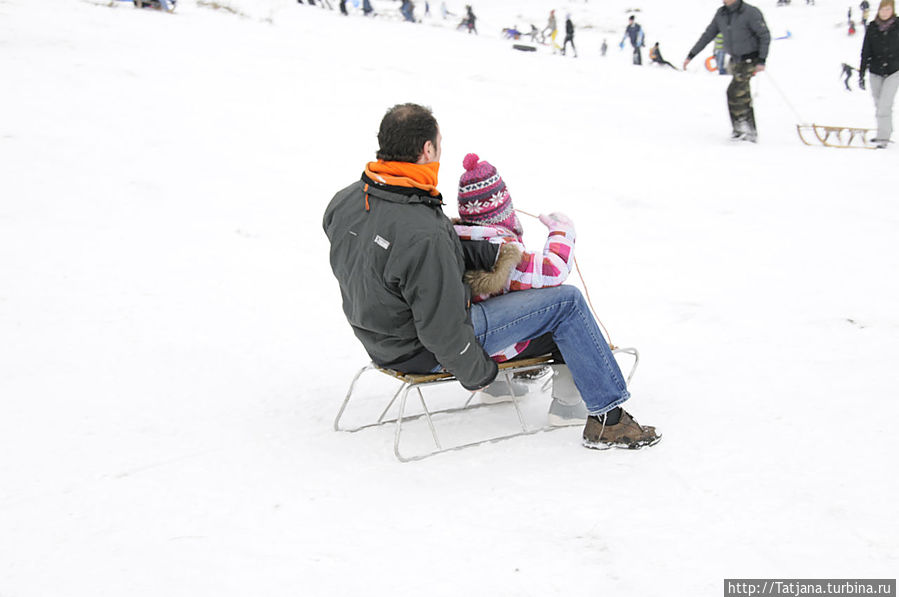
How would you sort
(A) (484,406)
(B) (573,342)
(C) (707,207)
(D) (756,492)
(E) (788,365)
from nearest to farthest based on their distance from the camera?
→ (D) (756,492)
(B) (573,342)
(A) (484,406)
(E) (788,365)
(C) (707,207)

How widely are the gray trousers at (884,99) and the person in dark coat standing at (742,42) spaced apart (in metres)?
1.30

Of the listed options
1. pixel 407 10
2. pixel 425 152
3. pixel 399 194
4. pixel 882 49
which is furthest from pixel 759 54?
pixel 407 10

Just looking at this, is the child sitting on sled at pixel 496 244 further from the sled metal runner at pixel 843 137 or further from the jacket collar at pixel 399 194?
the sled metal runner at pixel 843 137

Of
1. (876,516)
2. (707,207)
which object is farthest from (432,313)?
(707,207)

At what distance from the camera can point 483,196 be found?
293 centimetres

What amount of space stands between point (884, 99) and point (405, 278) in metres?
8.14

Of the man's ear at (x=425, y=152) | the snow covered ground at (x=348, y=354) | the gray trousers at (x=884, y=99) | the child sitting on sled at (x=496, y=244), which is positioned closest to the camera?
the snow covered ground at (x=348, y=354)

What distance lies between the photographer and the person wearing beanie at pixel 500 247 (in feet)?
9.20

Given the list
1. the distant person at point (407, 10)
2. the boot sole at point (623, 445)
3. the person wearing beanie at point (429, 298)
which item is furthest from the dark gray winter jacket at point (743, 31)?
the distant person at point (407, 10)

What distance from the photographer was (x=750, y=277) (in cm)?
516

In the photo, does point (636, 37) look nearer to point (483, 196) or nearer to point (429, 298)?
point (483, 196)

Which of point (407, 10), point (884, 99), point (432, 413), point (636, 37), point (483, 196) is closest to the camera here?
point (483, 196)

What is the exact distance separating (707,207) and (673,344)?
309cm

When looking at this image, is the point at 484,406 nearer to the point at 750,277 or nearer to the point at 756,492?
the point at 756,492
